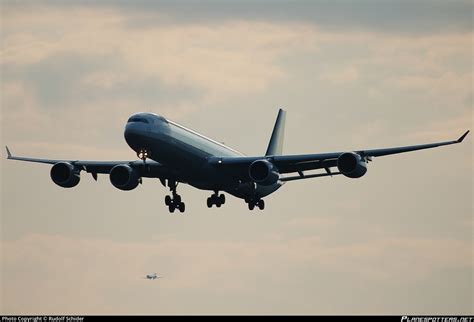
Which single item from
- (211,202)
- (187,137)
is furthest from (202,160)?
(211,202)

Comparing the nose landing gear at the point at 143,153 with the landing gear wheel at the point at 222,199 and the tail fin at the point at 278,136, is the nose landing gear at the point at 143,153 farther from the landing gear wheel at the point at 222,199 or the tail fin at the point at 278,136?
the tail fin at the point at 278,136

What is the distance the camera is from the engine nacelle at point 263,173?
352 feet

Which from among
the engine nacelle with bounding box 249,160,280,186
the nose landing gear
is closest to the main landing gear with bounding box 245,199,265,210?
the engine nacelle with bounding box 249,160,280,186

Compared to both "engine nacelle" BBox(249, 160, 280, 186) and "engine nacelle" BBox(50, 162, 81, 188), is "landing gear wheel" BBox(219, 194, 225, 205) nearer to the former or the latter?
"engine nacelle" BBox(249, 160, 280, 186)

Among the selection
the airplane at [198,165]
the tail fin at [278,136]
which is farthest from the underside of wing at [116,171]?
the tail fin at [278,136]

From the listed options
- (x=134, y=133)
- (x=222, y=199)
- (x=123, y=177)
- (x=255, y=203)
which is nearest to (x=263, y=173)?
(x=255, y=203)

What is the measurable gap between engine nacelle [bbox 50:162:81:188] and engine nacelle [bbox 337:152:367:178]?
23.1 m

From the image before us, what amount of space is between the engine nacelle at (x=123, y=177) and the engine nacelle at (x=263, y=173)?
10.3 m

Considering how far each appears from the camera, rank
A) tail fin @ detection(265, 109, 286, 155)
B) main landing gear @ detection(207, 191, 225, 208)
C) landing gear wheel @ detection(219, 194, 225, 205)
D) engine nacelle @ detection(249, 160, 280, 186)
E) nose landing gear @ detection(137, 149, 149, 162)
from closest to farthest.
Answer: nose landing gear @ detection(137, 149, 149, 162)
engine nacelle @ detection(249, 160, 280, 186)
main landing gear @ detection(207, 191, 225, 208)
landing gear wheel @ detection(219, 194, 225, 205)
tail fin @ detection(265, 109, 286, 155)

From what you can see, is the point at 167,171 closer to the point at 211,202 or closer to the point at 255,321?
the point at 211,202

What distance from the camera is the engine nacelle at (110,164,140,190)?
111 metres

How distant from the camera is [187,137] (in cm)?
10531

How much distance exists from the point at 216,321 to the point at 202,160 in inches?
975

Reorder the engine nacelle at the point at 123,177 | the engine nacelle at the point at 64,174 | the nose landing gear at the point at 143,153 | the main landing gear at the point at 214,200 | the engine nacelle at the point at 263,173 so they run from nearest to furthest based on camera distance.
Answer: the nose landing gear at the point at 143,153
the engine nacelle at the point at 263,173
the engine nacelle at the point at 123,177
the engine nacelle at the point at 64,174
the main landing gear at the point at 214,200
